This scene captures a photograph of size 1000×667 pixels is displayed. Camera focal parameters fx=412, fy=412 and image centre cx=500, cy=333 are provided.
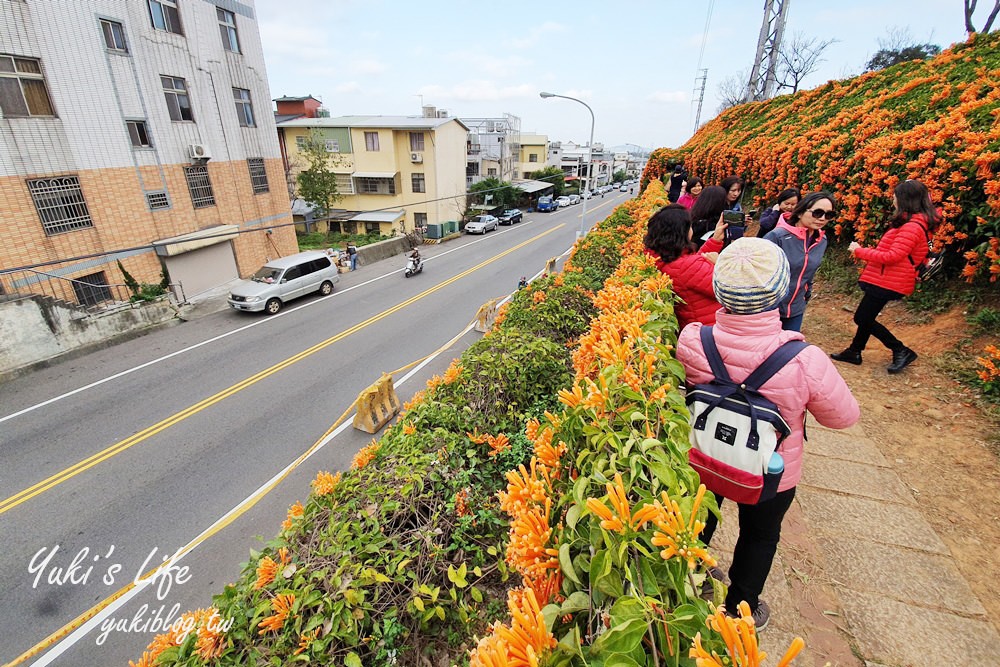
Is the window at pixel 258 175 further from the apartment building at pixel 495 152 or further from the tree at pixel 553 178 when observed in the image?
the tree at pixel 553 178

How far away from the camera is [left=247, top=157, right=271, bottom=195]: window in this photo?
18.5 metres

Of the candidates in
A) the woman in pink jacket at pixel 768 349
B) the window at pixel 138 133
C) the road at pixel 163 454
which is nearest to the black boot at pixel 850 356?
the woman in pink jacket at pixel 768 349

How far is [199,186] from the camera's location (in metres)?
16.1

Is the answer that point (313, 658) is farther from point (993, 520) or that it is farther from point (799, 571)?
point (993, 520)

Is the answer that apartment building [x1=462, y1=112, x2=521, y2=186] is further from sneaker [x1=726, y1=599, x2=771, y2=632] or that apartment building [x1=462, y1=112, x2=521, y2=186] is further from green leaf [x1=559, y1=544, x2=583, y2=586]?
green leaf [x1=559, y1=544, x2=583, y2=586]

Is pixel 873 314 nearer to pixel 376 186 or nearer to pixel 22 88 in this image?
pixel 22 88

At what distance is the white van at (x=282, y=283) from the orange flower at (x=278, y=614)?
13.8 metres

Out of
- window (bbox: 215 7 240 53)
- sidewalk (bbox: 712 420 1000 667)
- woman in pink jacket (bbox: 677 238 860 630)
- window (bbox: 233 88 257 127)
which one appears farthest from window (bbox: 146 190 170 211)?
sidewalk (bbox: 712 420 1000 667)

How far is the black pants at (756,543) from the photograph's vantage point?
2.19 metres

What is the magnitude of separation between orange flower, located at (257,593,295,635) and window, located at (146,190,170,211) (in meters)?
17.1

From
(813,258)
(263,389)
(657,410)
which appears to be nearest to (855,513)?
(813,258)

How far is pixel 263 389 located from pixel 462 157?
30730 millimetres

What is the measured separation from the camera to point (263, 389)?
9570 mm

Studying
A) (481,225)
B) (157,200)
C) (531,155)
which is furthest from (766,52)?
(531,155)
